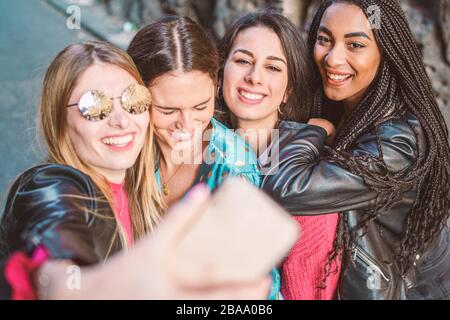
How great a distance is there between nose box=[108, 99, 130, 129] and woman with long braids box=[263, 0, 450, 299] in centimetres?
49

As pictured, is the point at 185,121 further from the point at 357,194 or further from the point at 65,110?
the point at 357,194

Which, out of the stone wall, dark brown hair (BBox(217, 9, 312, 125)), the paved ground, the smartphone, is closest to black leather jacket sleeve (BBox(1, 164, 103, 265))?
the smartphone

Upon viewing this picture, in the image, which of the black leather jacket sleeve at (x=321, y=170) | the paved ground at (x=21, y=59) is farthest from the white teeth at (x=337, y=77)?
the paved ground at (x=21, y=59)

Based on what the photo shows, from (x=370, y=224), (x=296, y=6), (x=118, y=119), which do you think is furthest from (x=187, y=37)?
(x=296, y=6)

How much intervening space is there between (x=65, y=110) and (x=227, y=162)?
50 cm

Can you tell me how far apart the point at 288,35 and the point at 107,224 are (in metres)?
0.87

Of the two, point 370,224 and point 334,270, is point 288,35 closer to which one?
point 370,224

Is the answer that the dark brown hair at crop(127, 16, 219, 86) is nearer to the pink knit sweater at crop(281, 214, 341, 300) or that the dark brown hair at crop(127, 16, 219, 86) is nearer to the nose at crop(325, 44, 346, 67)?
the nose at crop(325, 44, 346, 67)

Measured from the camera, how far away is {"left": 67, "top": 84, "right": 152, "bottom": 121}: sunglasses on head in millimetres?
1408

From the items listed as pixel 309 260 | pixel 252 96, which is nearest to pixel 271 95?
pixel 252 96

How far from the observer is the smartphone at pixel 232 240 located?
3.05 feet

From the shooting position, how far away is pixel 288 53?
1.78 m

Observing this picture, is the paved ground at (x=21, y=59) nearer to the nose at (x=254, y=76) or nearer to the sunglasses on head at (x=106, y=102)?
the sunglasses on head at (x=106, y=102)

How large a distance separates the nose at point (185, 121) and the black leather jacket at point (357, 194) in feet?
0.97
